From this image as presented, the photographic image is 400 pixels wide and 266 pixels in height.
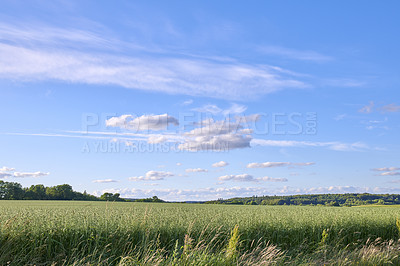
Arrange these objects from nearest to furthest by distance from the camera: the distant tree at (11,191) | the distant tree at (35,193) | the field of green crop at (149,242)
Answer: the field of green crop at (149,242)
the distant tree at (11,191)
the distant tree at (35,193)

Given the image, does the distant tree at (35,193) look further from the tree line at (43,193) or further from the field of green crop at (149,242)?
the field of green crop at (149,242)

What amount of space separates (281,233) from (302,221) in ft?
5.58

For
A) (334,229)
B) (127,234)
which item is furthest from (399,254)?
(127,234)

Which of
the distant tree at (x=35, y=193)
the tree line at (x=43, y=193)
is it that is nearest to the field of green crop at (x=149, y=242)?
the tree line at (x=43, y=193)

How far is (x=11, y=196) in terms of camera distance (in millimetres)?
54625

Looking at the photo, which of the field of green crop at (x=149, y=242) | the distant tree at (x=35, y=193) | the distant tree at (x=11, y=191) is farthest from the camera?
the distant tree at (x=35, y=193)

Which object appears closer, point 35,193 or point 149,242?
point 149,242

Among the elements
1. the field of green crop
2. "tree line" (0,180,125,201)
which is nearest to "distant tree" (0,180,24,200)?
"tree line" (0,180,125,201)

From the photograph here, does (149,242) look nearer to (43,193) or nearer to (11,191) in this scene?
(43,193)

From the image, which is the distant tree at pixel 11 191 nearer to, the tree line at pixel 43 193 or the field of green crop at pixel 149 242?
the tree line at pixel 43 193

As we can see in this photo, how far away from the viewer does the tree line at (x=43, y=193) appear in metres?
55.2

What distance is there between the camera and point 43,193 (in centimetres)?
5653

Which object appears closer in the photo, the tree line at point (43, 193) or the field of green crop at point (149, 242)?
the field of green crop at point (149, 242)

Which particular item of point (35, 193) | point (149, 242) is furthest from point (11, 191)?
point (149, 242)
